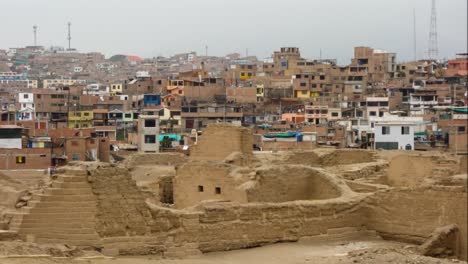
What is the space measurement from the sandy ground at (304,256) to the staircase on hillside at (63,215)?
→ 64 centimetres

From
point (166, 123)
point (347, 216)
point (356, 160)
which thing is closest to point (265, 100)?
point (166, 123)

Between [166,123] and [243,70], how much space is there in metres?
29.1

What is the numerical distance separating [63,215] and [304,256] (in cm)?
394

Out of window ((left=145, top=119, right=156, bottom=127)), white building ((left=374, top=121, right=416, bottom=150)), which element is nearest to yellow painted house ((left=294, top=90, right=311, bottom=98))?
window ((left=145, top=119, right=156, bottom=127))

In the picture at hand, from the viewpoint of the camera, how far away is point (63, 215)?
14398 millimetres

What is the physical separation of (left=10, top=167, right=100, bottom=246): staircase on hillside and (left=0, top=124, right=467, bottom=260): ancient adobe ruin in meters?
0.02

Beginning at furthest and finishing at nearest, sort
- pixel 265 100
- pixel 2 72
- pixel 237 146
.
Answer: pixel 2 72, pixel 265 100, pixel 237 146

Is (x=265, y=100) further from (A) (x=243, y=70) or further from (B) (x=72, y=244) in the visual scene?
(B) (x=72, y=244)

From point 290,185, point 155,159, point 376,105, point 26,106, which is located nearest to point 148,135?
point 155,159

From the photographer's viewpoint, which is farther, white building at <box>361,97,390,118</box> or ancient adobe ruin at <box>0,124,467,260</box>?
white building at <box>361,97,390,118</box>

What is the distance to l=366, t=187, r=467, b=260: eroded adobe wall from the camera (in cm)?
1579

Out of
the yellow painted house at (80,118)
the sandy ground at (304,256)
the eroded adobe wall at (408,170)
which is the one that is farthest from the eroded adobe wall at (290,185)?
the yellow painted house at (80,118)

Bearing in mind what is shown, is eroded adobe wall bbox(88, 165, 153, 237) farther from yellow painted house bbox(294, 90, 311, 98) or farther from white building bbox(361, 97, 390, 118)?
yellow painted house bbox(294, 90, 311, 98)

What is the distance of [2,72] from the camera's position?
70188 millimetres
